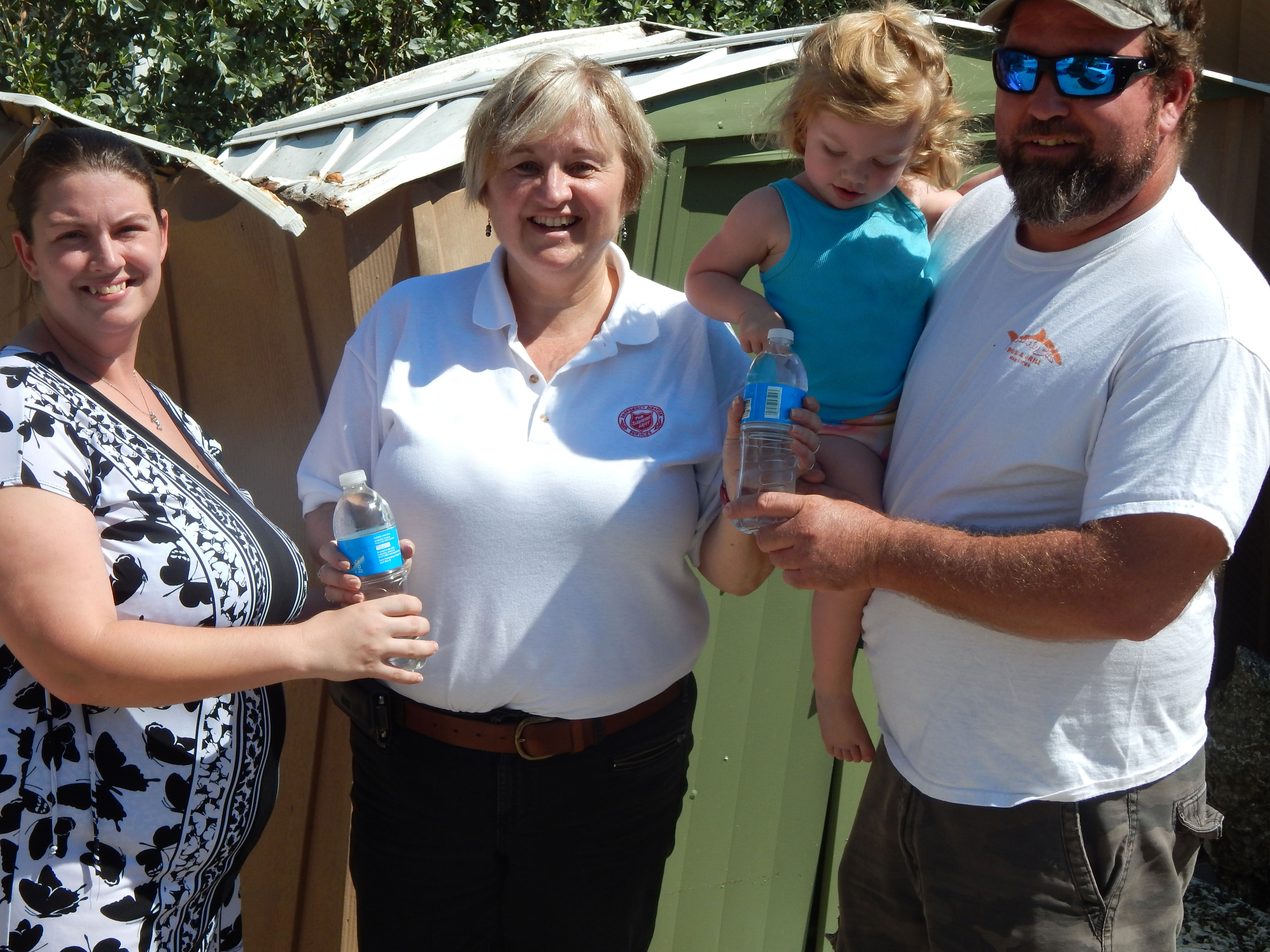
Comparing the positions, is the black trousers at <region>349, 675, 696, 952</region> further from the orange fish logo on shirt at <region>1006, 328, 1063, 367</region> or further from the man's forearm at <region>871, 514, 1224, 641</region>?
the orange fish logo on shirt at <region>1006, 328, 1063, 367</region>

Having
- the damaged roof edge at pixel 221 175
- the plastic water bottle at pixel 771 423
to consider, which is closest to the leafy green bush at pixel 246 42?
the damaged roof edge at pixel 221 175

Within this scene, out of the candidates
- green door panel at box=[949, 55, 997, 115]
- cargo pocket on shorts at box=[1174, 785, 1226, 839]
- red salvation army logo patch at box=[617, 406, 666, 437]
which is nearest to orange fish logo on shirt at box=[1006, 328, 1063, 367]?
red salvation army logo patch at box=[617, 406, 666, 437]

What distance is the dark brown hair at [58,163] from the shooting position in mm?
1997

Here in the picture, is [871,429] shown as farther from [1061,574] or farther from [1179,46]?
[1179,46]

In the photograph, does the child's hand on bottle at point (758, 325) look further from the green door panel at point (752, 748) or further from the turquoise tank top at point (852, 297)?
the green door panel at point (752, 748)

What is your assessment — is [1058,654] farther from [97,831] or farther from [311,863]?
[311,863]

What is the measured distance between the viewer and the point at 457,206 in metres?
2.71

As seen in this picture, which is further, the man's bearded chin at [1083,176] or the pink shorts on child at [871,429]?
the pink shorts on child at [871,429]

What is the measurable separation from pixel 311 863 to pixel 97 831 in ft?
4.20

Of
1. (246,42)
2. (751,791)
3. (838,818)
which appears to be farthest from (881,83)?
(246,42)

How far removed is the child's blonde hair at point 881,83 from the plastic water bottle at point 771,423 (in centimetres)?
45

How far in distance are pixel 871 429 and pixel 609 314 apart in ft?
1.89

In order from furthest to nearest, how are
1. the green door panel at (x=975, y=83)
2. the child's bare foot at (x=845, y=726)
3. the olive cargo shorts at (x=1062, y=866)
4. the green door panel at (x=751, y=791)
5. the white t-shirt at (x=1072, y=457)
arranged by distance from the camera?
the green door panel at (x=975, y=83)
the green door panel at (x=751, y=791)
the child's bare foot at (x=845, y=726)
the olive cargo shorts at (x=1062, y=866)
the white t-shirt at (x=1072, y=457)

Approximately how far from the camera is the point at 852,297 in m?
2.18
